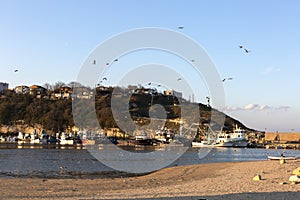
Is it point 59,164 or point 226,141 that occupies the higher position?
point 226,141

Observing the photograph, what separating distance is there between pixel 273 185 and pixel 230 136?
133729 millimetres

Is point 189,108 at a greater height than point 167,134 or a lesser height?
greater

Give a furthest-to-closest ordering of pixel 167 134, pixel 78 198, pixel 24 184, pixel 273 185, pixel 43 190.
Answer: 1. pixel 167 134
2. pixel 24 184
3. pixel 43 190
4. pixel 273 185
5. pixel 78 198

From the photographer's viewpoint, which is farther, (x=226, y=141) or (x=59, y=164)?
(x=226, y=141)

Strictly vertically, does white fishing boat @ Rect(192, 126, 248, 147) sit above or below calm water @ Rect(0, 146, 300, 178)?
above

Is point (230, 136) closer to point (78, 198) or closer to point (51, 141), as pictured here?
point (51, 141)

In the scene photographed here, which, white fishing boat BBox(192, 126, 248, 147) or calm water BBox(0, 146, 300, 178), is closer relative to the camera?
calm water BBox(0, 146, 300, 178)

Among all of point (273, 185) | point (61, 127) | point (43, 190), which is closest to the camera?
point (273, 185)

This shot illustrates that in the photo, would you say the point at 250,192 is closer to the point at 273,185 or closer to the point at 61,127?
the point at 273,185

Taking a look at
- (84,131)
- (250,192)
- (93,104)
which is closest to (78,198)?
(250,192)

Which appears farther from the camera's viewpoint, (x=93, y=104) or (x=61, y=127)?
(x=61, y=127)

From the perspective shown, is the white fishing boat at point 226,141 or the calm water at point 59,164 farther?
the white fishing boat at point 226,141

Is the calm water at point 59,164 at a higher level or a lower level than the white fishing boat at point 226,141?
lower

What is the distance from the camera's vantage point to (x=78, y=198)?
1914 cm
